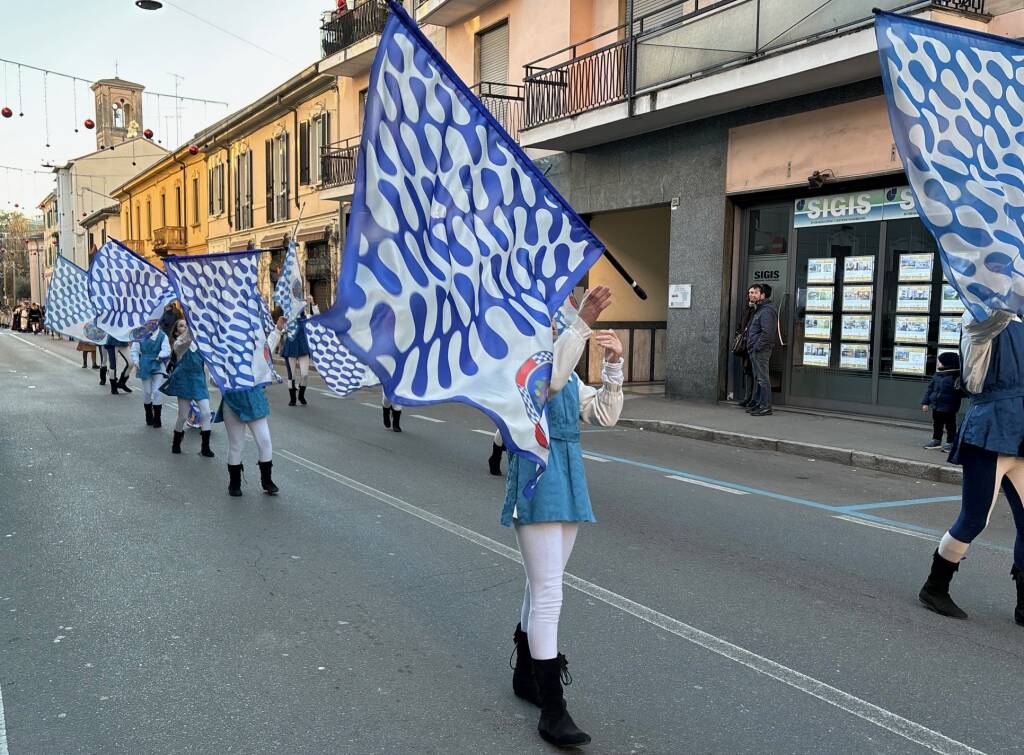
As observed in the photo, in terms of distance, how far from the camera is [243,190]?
3466cm

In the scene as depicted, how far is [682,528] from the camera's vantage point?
6332 mm

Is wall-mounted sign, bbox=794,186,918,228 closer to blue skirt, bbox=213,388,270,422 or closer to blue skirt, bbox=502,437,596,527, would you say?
blue skirt, bbox=213,388,270,422

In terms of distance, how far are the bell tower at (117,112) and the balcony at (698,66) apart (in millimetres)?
53049

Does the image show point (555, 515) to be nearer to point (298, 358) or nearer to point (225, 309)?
point (225, 309)

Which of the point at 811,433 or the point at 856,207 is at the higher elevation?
the point at 856,207

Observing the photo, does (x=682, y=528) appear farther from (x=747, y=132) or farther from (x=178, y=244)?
(x=178, y=244)

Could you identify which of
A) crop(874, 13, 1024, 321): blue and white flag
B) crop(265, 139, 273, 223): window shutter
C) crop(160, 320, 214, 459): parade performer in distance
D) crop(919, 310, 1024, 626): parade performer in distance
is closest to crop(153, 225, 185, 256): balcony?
crop(265, 139, 273, 223): window shutter

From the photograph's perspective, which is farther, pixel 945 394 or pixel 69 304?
pixel 69 304

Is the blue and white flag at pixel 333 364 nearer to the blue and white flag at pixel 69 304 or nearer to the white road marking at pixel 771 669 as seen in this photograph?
the white road marking at pixel 771 669

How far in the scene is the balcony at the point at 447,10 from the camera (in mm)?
19531

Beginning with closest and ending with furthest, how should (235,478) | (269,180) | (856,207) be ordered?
(235,478) → (856,207) → (269,180)

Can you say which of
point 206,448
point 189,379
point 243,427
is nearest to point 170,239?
point 189,379

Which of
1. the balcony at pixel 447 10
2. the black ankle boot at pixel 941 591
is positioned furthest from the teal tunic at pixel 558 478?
the balcony at pixel 447 10

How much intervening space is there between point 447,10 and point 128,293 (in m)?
12.3
